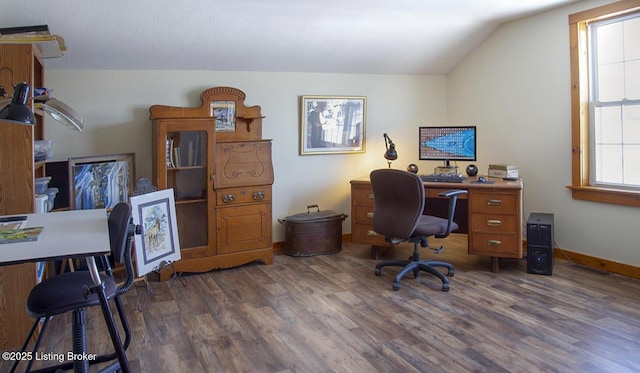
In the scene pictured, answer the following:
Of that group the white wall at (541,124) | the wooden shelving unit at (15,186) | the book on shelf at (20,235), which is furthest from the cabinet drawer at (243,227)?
the white wall at (541,124)

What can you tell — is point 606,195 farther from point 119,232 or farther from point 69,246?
point 69,246

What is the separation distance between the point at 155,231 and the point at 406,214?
1.83 metres

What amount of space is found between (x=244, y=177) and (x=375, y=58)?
1.77 m

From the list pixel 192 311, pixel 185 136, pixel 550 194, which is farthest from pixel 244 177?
pixel 550 194

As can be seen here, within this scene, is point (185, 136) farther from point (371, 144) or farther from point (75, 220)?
point (371, 144)

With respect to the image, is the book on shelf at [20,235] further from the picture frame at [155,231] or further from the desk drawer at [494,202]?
the desk drawer at [494,202]

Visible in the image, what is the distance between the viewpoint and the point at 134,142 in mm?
4121

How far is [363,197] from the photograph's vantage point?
176 inches

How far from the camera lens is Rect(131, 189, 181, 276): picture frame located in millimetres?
3439

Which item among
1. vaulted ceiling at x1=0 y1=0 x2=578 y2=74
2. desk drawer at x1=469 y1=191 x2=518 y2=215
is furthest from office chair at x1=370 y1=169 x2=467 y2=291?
vaulted ceiling at x1=0 y1=0 x2=578 y2=74

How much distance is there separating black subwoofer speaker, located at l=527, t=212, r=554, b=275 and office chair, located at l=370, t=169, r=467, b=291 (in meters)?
0.69

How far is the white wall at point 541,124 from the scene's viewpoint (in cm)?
396

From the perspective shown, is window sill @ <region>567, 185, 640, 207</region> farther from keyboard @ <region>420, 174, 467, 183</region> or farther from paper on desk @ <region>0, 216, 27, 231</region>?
paper on desk @ <region>0, 216, 27, 231</region>

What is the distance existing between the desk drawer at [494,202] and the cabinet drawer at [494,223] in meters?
0.04
